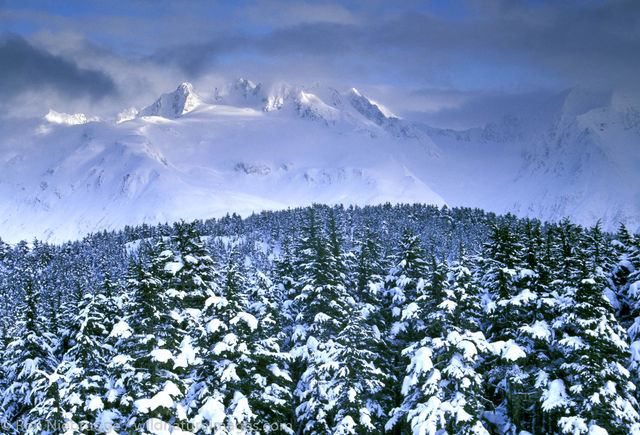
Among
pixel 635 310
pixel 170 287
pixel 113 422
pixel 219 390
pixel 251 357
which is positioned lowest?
pixel 113 422

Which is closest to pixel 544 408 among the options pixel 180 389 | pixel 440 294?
pixel 440 294

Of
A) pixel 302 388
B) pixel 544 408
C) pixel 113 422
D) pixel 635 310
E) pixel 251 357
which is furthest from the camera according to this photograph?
pixel 302 388

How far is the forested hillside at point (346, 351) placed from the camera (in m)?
24.6

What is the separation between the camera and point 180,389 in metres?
24.8

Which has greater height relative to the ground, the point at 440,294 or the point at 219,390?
the point at 440,294

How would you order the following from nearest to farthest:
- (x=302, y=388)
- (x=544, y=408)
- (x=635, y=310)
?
(x=544, y=408) → (x=635, y=310) → (x=302, y=388)

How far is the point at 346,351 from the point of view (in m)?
29.4

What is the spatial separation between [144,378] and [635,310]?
92.4ft

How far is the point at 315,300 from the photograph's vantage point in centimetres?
3512

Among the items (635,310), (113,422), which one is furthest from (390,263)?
(113,422)

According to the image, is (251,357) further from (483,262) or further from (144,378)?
(483,262)

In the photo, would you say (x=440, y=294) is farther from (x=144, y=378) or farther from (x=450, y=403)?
(x=144, y=378)

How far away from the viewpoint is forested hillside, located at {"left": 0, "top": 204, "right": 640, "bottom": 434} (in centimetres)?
2462

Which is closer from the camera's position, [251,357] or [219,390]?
[219,390]
